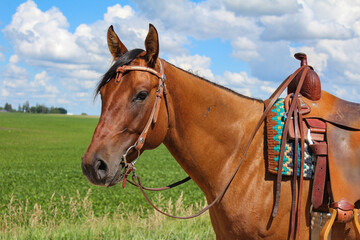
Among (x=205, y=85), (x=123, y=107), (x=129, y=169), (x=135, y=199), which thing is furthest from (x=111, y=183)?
(x=135, y=199)

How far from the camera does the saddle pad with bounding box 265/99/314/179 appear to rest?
2680 mm

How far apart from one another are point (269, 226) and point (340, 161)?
2.50 feet

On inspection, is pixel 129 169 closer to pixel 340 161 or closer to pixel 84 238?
pixel 340 161

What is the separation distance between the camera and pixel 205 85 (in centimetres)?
301

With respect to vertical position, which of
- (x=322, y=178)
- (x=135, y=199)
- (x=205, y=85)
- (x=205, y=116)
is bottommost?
(x=135, y=199)

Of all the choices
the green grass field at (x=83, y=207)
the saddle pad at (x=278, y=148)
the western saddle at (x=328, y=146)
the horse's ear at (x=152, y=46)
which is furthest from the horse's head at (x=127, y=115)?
the green grass field at (x=83, y=207)

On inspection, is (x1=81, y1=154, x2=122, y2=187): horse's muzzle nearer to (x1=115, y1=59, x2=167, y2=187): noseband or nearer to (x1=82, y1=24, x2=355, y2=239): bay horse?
(x1=82, y1=24, x2=355, y2=239): bay horse

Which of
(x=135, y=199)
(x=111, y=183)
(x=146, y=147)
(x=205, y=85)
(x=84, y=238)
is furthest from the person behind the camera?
(x=135, y=199)

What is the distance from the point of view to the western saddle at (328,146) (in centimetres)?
260

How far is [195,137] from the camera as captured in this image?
9.39 ft

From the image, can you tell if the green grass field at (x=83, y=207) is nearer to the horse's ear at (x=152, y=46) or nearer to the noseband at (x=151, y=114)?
the noseband at (x=151, y=114)

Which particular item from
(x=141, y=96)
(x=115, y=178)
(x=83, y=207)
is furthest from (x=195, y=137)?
(x=83, y=207)

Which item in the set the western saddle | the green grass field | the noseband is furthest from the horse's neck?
the green grass field

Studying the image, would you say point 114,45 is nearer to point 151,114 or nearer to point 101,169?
point 151,114
